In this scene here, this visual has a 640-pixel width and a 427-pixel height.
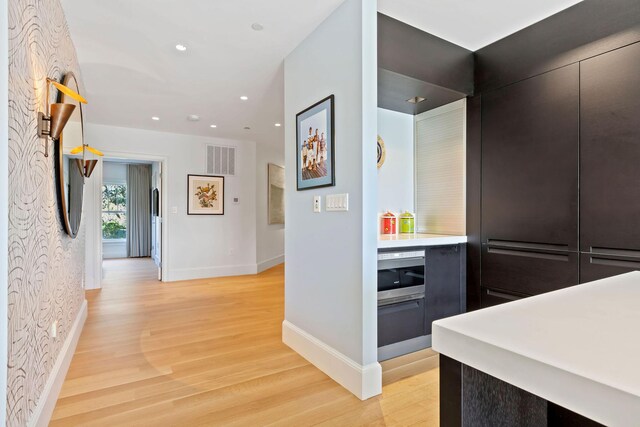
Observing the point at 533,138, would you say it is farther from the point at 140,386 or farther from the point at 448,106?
the point at 140,386

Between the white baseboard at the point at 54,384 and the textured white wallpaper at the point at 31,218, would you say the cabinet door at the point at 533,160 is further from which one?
the white baseboard at the point at 54,384

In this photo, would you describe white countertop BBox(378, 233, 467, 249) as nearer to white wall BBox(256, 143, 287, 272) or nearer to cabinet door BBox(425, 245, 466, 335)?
cabinet door BBox(425, 245, 466, 335)

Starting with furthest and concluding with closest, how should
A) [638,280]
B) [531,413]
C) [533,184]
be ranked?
[533,184] < [638,280] < [531,413]

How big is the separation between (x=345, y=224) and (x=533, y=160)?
1.48 m

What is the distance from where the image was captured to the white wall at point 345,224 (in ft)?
6.57

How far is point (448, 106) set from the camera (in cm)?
302

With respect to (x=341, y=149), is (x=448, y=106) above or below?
above

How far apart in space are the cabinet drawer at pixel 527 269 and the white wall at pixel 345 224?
1.20m

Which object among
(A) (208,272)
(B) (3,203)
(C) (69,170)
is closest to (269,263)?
(A) (208,272)

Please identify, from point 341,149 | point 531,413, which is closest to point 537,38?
point 341,149

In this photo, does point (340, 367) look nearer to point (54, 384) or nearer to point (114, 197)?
point (54, 384)

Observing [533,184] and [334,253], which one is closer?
[334,253]

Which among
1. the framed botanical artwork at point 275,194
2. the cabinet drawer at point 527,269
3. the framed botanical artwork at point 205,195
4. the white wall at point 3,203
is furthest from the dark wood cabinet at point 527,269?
the framed botanical artwork at point 275,194

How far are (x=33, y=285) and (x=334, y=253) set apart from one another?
5.26 feet
